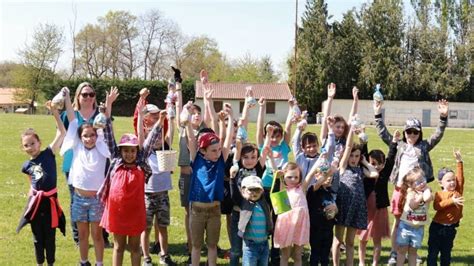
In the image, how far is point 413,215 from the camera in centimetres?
563

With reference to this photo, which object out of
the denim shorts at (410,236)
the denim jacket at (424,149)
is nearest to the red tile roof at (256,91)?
the denim jacket at (424,149)

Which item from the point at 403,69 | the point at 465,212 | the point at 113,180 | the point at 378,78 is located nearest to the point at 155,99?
the point at 378,78

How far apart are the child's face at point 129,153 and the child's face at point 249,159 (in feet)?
3.68

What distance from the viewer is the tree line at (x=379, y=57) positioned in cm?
5388

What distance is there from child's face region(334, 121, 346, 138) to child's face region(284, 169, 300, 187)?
102 cm

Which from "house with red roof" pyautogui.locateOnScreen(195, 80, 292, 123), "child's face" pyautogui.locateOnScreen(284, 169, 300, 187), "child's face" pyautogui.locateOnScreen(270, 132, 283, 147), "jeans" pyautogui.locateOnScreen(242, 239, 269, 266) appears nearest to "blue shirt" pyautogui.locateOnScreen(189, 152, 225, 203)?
"jeans" pyautogui.locateOnScreen(242, 239, 269, 266)

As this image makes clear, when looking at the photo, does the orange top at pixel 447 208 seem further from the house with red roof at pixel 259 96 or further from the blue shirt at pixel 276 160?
the house with red roof at pixel 259 96

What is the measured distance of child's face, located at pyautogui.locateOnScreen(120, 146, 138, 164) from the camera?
5367 mm

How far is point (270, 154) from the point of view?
5.63m

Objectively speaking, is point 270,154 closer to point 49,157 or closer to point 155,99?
point 49,157

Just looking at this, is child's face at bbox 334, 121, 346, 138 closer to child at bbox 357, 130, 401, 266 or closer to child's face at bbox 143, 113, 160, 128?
child at bbox 357, 130, 401, 266

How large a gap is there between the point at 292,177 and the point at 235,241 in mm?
940

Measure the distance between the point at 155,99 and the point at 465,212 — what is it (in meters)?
47.6

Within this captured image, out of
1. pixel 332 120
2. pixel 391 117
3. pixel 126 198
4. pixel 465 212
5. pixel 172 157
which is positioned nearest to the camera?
pixel 126 198
